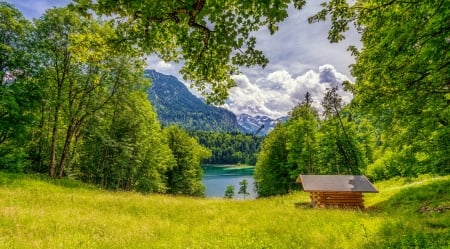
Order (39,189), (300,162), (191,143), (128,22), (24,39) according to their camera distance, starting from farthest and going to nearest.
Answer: (191,143)
(300,162)
(24,39)
(39,189)
(128,22)

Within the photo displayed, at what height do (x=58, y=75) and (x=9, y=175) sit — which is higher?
(x=58, y=75)

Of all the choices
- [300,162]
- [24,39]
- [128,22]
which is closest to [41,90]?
[24,39]

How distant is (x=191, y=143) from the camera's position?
58.2 m

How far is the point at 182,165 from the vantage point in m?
54.7

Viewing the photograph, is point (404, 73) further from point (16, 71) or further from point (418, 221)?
point (16, 71)

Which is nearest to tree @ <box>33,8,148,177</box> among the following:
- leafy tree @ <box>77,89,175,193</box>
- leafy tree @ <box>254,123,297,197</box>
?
leafy tree @ <box>77,89,175,193</box>

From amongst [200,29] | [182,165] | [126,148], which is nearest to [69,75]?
[126,148]

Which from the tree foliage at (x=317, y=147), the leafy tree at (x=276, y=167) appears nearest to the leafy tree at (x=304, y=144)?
the tree foliage at (x=317, y=147)

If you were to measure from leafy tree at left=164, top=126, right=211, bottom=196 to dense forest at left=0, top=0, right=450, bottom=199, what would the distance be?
0.73ft

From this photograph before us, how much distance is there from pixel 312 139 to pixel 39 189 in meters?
36.4

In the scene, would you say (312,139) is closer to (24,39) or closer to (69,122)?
(69,122)

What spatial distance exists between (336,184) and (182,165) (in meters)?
37.1

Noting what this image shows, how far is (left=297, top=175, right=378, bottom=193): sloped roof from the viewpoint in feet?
68.6

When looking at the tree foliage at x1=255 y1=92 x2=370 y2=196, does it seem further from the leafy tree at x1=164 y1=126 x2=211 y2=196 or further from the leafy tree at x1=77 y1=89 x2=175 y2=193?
the leafy tree at x1=77 y1=89 x2=175 y2=193
